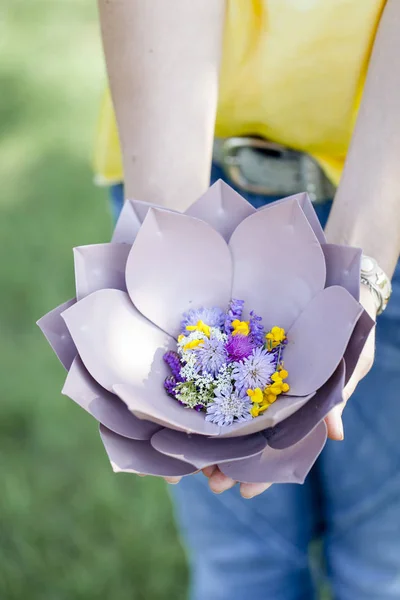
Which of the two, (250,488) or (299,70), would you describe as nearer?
(250,488)

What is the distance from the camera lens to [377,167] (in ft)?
2.75

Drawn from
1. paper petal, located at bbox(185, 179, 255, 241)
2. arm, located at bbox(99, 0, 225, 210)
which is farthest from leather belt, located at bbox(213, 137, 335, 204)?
paper petal, located at bbox(185, 179, 255, 241)

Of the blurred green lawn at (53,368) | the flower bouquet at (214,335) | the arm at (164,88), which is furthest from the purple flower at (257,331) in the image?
the blurred green lawn at (53,368)

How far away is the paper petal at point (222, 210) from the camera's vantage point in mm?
795

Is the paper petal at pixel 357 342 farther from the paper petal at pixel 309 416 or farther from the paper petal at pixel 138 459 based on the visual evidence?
the paper petal at pixel 138 459

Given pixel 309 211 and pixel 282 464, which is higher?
pixel 309 211

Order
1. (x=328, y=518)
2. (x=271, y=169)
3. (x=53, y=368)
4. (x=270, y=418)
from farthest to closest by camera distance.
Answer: (x=53, y=368) < (x=328, y=518) < (x=271, y=169) < (x=270, y=418)

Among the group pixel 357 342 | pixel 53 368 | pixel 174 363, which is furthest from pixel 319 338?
pixel 53 368

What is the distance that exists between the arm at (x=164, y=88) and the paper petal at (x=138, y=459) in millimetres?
341

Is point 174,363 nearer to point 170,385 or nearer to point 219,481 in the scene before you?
point 170,385

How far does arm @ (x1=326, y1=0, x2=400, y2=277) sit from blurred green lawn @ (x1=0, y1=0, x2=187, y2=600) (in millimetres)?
931

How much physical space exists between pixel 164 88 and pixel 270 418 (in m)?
0.44

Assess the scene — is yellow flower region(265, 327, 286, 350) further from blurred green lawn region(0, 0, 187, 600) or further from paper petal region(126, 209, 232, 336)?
blurred green lawn region(0, 0, 187, 600)

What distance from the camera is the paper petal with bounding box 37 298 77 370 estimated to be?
724 millimetres
